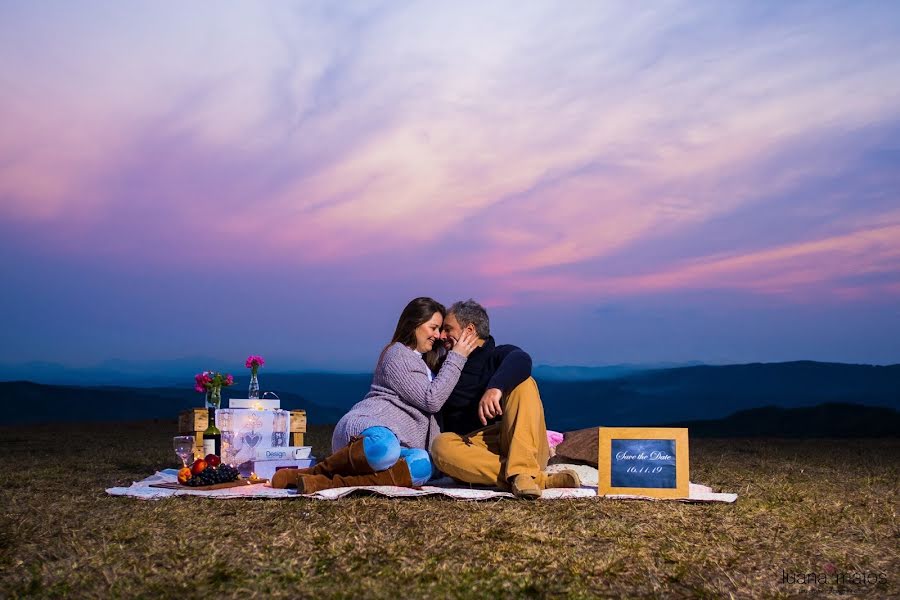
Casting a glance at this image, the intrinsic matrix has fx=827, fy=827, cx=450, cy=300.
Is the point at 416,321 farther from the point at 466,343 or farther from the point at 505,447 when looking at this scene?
the point at 505,447

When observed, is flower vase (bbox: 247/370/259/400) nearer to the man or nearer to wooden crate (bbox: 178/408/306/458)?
wooden crate (bbox: 178/408/306/458)

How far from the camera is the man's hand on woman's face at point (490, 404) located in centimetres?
475

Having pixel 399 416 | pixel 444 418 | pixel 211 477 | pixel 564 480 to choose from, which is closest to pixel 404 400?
pixel 399 416

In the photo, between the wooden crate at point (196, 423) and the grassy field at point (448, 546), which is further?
the wooden crate at point (196, 423)

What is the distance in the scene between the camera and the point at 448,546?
3.32m

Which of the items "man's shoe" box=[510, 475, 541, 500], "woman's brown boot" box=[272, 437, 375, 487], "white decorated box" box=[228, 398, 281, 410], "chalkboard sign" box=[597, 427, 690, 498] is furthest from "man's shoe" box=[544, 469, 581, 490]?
"white decorated box" box=[228, 398, 281, 410]

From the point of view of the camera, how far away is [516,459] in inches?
183

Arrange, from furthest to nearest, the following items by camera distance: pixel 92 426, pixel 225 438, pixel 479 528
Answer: pixel 92 426
pixel 225 438
pixel 479 528

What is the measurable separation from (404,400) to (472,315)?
0.71 meters

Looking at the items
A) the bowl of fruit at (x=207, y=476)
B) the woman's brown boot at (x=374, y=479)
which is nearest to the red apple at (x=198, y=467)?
the bowl of fruit at (x=207, y=476)

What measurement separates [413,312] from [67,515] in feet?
7.56

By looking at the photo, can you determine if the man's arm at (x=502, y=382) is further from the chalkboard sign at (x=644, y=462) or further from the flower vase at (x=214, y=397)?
the flower vase at (x=214, y=397)

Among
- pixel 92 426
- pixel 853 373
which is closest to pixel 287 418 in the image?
pixel 92 426

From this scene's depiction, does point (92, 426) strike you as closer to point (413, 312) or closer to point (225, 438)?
point (225, 438)
